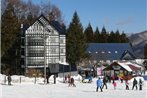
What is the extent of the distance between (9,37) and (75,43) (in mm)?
19778

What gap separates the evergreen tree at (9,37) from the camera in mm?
65438

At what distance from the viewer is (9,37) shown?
6631 cm

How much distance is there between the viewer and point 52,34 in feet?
220

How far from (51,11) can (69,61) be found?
39.8ft

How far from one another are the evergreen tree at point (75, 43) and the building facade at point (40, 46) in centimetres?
1063

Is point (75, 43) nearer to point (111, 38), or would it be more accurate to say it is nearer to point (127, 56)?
point (127, 56)

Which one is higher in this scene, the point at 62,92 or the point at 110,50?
the point at 110,50

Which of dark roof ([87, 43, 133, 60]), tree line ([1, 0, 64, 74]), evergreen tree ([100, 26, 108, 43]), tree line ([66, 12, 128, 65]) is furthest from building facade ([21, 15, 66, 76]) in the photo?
evergreen tree ([100, 26, 108, 43])

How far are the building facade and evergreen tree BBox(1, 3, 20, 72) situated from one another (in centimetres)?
174

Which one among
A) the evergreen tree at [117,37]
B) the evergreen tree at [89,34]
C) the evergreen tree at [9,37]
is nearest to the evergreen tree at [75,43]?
the evergreen tree at [9,37]

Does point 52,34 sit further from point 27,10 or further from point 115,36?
point 115,36

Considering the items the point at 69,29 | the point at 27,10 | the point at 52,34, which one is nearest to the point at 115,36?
the point at 69,29

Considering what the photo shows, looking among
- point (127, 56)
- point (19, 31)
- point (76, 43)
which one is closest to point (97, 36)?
point (127, 56)

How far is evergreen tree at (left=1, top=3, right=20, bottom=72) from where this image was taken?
65438 millimetres
